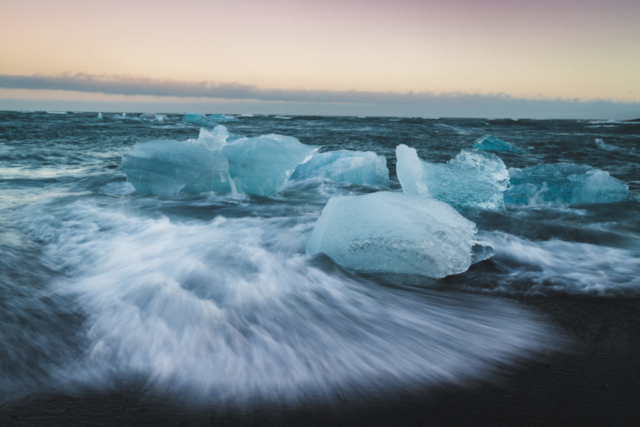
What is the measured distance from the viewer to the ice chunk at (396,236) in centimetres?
326

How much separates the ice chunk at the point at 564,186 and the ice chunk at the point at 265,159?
297cm

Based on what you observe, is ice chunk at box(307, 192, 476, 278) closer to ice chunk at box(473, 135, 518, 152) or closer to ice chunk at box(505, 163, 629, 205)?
ice chunk at box(505, 163, 629, 205)

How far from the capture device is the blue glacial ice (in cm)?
498

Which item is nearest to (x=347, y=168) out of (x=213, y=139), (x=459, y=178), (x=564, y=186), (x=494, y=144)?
(x=213, y=139)

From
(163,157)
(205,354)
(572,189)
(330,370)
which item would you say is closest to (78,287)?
(205,354)

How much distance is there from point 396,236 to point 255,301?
1.08 metres

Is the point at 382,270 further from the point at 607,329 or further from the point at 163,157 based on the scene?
the point at 163,157

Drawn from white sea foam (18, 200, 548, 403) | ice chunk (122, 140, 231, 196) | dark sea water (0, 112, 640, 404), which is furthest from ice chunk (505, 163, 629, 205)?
ice chunk (122, 140, 231, 196)

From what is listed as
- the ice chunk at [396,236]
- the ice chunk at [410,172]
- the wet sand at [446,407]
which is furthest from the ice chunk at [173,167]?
the wet sand at [446,407]

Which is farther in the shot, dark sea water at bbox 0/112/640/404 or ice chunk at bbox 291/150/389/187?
ice chunk at bbox 291/150/389/187

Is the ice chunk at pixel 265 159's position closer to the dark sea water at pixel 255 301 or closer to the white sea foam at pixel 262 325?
the dark sea water at pixel 255 301

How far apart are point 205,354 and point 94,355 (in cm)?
52

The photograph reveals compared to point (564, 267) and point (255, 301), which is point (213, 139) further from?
point (564, 267)

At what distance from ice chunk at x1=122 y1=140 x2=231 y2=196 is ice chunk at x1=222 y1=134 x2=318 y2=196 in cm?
19
